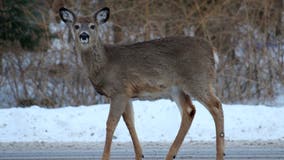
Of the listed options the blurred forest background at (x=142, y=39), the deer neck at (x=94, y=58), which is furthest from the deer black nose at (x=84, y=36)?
the blurred forest background at (x=142, y=39)

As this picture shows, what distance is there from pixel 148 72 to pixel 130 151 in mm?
1946

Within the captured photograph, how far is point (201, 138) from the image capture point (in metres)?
13.0

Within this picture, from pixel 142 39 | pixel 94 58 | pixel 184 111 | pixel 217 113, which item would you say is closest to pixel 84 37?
pixel 94 58

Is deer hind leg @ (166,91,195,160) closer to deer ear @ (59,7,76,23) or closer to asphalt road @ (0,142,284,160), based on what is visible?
asphalt road @ (0,142,284,160)

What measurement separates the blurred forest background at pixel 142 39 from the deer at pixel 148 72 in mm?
9244

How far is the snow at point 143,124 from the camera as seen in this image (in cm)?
1338

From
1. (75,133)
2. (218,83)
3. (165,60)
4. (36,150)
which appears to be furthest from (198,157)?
(218,83)

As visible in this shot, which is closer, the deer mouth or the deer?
the deer

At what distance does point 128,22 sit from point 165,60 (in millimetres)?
9861

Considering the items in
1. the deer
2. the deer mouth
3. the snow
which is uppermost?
the deer mouth

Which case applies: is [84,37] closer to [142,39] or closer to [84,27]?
[84,27]

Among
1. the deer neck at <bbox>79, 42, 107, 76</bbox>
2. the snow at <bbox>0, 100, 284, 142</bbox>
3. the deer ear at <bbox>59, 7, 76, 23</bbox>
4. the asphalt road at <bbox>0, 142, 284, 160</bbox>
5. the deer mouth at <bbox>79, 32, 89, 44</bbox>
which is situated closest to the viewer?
the deer mouth at <bbox>79, 32, 89, 44</bbox>

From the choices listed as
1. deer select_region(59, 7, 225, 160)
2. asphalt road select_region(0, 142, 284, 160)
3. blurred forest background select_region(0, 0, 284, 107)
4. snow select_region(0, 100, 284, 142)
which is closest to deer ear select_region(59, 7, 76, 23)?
deer select_region(59, 7, 225, 160)

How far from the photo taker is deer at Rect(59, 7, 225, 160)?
9.30 metres
